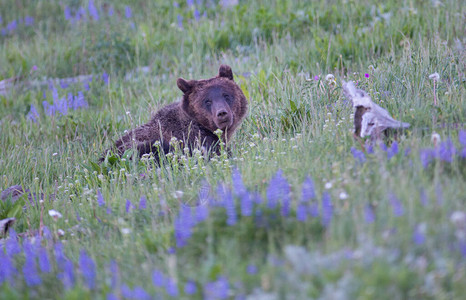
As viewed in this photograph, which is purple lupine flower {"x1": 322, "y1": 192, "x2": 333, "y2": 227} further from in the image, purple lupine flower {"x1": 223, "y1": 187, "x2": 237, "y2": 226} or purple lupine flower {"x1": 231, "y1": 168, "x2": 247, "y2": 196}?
purple lupine flower {"x1": 231, "y1": 168, "x2": 247, "y2": 196}

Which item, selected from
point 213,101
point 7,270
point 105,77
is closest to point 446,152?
point 7,270

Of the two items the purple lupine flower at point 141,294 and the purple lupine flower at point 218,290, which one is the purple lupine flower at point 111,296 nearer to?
the purple lupine flower at point 141,294

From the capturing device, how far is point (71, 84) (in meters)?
10.1

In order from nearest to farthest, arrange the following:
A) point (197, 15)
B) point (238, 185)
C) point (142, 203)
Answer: point (238, 185), point (142, 203), point (197, 15)

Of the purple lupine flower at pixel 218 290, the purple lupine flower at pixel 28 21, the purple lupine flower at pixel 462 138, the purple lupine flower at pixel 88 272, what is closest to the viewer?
the purple lupine flower at pixel 218 290

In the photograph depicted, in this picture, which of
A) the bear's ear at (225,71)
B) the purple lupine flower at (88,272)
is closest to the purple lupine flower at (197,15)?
the bear's ear at (225,71)

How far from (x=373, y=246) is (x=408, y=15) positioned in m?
7.41

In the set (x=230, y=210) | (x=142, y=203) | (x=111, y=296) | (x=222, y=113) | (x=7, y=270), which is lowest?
(x=222, y=113)

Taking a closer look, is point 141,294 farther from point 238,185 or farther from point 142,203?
point 142,203

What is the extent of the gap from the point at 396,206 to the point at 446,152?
1.00 m

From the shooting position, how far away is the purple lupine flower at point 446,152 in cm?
353

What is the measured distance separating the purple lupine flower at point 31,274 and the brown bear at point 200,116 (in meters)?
3.52

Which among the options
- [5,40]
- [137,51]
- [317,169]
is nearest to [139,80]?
[137,51]

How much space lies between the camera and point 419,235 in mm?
2572
